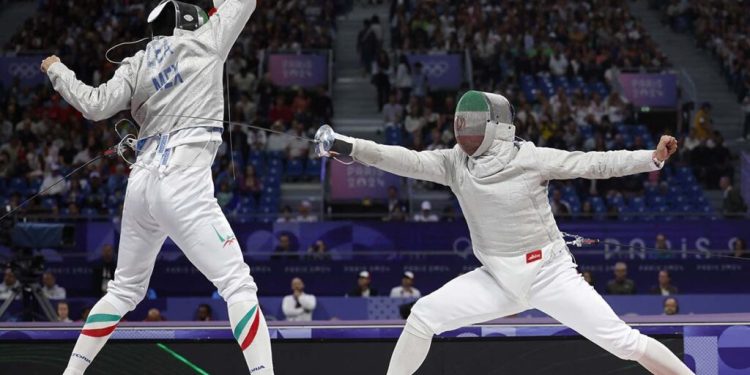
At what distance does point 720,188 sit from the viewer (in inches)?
540

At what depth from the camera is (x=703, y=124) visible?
14602mm

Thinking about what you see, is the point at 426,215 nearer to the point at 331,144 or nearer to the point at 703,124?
the point at 703,124

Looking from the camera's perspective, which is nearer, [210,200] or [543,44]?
[210,200]

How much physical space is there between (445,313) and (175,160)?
1.26 metres

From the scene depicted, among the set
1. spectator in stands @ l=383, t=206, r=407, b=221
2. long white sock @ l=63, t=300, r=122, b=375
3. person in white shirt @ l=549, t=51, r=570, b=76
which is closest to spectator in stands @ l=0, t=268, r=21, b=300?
spectator in stands @ l=383, t=206, r=407, b=221

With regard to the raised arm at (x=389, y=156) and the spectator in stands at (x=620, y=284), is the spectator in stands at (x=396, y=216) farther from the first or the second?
the raised arm at (x=389, y=156)

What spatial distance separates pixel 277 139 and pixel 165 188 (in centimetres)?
1006

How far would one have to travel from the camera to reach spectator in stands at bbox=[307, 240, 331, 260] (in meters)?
10.8

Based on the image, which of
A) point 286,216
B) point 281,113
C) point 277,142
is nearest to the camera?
point 286,216

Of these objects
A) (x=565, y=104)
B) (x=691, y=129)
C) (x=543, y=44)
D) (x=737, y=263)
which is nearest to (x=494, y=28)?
(x=543, y=44)

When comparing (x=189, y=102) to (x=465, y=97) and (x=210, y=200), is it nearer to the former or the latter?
(x=210, y=200)

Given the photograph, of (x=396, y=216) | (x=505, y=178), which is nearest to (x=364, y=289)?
(x=396, y=216)

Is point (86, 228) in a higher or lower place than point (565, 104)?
lower

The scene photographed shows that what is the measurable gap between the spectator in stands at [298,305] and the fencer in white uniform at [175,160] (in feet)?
16.6
